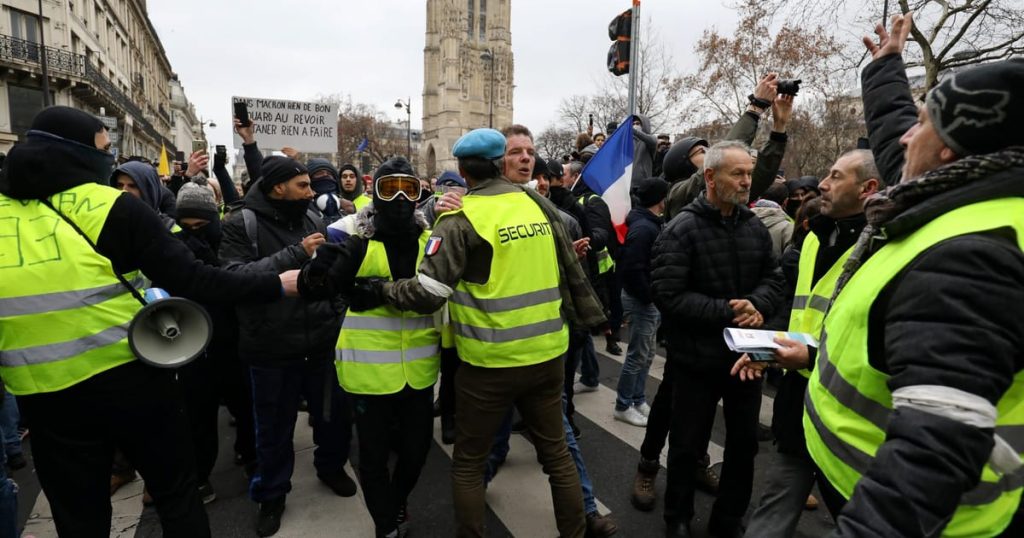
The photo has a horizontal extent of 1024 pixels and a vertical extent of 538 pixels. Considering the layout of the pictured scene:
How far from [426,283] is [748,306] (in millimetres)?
1720

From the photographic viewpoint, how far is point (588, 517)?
3039 millimetres

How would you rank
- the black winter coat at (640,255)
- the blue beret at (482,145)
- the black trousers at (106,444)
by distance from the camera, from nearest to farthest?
the black trousers at (106,444)
the blue beret at (482,145)
the black winter coat at (640,255)

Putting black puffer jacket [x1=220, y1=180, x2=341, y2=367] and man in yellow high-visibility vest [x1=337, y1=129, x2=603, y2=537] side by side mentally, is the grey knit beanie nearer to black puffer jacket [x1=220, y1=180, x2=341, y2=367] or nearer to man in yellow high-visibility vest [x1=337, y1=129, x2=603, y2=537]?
black puffer jacket [x1=220, y1=180, x2=341, y2=367]

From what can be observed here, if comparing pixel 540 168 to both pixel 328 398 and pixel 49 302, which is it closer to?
pixel 328 398

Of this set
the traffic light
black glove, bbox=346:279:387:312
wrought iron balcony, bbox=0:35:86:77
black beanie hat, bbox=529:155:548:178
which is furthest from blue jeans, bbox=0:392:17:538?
wrought iron balcony, bbox=0:35:86:77

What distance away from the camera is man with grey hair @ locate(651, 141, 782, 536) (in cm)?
283

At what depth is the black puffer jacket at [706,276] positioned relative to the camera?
2840 millimetres

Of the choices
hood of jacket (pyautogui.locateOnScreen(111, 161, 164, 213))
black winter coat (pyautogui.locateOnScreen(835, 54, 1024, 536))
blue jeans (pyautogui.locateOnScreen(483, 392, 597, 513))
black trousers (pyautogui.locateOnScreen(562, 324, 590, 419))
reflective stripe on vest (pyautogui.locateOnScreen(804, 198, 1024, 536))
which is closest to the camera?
black winter coat (pyautogui.locateOnScreen(835, 54, 1024, 536))

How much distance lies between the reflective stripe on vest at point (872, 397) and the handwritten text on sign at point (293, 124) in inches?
289

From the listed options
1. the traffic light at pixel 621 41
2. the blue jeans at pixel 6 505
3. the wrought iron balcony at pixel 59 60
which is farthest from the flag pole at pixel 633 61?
the wrought iron balcony at pixel 59 60

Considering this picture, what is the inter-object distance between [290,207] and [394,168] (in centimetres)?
96

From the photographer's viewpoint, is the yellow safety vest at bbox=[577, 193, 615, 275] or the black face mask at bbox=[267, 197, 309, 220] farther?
the yellow safety vest at bbox=[577, 193, 615, 275]

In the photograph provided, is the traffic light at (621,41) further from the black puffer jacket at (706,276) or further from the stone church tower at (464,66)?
the stone church tower at (464,66)

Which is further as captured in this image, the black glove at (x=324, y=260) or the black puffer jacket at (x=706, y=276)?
the black puffer jacket at (x=706, y=276)
